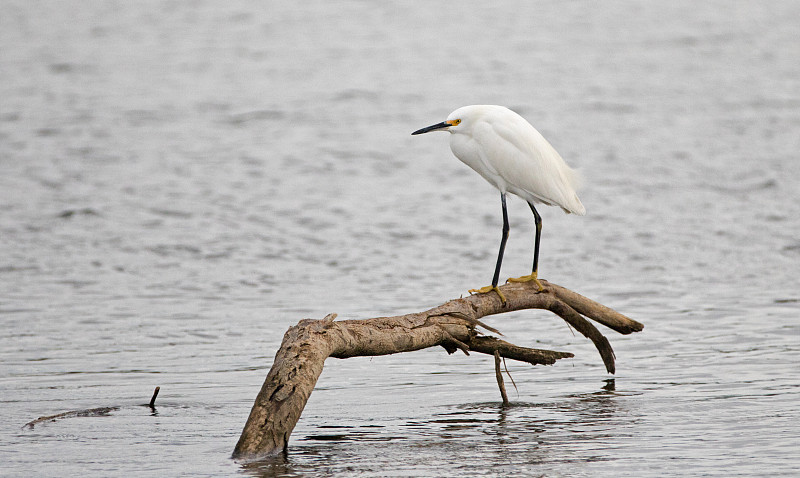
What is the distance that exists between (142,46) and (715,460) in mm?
29776

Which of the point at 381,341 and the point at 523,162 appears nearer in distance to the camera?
the point at 381,341

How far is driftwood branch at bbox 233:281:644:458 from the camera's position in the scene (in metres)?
5.95

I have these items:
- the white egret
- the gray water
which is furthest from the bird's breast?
the gray water

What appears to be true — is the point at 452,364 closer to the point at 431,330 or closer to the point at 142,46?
the point at 431,330

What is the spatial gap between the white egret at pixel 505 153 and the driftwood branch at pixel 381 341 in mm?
451

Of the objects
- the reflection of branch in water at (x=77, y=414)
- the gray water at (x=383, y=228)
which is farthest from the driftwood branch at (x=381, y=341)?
the reflection of branch in water at (x=77, y=414)

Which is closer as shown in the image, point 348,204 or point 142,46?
point 348,204

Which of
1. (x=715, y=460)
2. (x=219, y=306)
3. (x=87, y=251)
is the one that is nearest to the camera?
(x=715, y=460)

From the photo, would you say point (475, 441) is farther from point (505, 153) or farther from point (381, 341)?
point (505, 153)

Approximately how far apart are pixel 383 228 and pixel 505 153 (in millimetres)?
9101

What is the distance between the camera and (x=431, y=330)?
268 inches

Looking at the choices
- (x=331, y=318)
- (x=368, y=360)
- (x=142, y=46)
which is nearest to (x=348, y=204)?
(x=368, y=360)

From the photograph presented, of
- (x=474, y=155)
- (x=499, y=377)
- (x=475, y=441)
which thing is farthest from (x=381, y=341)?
(x=474, y=155)

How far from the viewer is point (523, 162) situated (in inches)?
307
